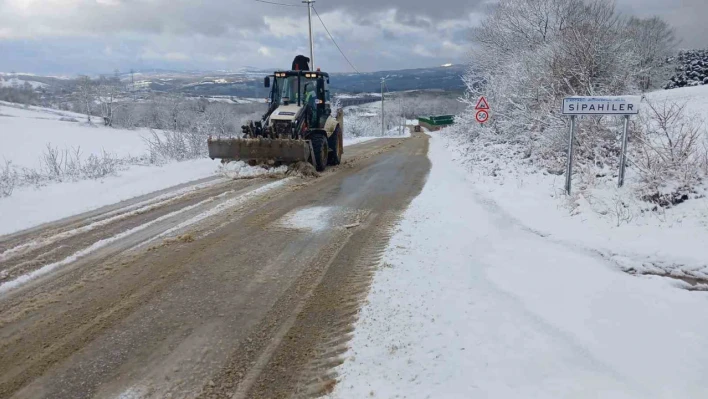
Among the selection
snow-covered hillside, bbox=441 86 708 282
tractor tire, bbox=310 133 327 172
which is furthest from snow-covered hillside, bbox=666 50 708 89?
snow-covered hillside, bbox=441 86 708 282

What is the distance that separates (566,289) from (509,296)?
25.7 inches

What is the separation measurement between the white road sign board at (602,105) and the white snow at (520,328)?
235cm

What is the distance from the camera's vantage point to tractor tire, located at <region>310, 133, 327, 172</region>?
14.1 metres

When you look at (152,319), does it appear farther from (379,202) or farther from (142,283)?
(379,202)

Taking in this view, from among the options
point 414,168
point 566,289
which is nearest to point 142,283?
point 566,289

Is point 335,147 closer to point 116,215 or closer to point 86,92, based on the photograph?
point 116,215

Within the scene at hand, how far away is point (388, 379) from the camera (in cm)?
326

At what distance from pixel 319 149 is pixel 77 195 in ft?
21.4

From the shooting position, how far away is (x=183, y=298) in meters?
4.71

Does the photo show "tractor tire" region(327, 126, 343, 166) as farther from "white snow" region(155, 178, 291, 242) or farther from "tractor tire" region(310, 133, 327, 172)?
"white snow" region(155, 178, 291, 242)

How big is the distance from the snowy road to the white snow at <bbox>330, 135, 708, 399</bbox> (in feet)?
1.23

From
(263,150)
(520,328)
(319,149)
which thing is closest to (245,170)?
(263,150)

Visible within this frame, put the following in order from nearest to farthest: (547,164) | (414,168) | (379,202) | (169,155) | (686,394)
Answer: (686,394)
(379,202)
(547,164)
(414,168)
(169,155)

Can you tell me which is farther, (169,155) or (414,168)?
(169,155)
